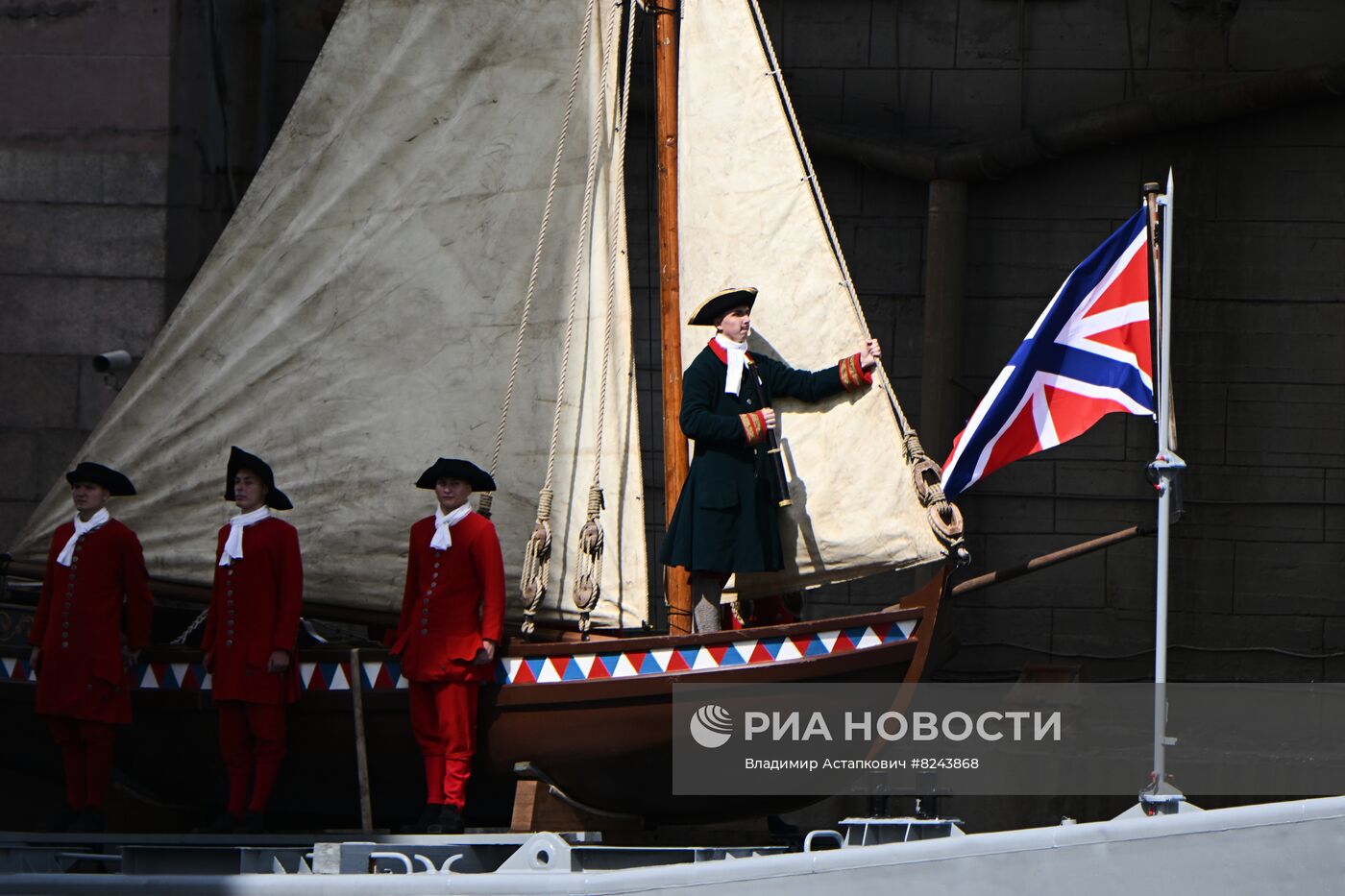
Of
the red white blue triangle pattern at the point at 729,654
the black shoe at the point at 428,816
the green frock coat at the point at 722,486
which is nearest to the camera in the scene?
the red white blue triangle pattern at the point at 729,654

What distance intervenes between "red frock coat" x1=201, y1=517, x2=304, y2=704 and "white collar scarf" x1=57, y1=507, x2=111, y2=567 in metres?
0.51

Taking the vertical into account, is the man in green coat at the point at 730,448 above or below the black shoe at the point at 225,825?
above

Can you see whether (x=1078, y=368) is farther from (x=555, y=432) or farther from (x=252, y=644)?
(x=252, y=644)

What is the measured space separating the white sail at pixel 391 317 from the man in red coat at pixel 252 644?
61cm

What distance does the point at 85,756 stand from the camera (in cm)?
705

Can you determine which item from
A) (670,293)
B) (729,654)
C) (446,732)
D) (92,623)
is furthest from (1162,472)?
(92,623)

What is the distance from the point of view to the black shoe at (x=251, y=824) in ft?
22.2

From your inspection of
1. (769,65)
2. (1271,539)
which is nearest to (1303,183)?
(1271,539)

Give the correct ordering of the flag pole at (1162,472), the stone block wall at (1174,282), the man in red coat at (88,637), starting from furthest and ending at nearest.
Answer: the stone block wall at (1174,282) → the man in red coat at (88,637) → the flag pole at (1162,472)

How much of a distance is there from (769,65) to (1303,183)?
14.2 feet

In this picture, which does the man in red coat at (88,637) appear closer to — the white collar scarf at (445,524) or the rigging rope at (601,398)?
the white collar scarf at (445,524)

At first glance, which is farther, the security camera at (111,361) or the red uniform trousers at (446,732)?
the security camera at (111,361)

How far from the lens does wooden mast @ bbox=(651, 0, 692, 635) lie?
282 inches

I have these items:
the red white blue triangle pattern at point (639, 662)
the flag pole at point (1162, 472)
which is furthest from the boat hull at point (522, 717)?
the flag pole at point (1162, 472)
